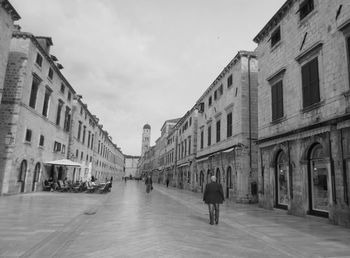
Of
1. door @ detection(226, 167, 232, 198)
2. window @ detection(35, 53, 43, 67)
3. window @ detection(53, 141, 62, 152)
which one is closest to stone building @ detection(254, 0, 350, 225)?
door @ detection(226, 167, 232, 198)

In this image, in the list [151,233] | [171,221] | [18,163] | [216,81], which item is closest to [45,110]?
[18,163]

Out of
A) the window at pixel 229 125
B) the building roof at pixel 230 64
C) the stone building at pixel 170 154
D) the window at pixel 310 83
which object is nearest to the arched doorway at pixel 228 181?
the window at pixel 229 125

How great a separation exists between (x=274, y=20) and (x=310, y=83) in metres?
5.35

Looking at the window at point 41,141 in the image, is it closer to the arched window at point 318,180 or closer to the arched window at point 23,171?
the arched window at point 23,171

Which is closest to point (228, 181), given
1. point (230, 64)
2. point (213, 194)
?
point (230, 64)

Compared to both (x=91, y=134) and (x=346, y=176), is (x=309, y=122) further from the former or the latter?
(x=91, y=134)

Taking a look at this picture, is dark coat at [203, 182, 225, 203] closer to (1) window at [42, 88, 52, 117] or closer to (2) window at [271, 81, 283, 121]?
(2) window at [271, 81, 283, 121]

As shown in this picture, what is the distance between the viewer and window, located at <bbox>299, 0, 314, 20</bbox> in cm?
1255

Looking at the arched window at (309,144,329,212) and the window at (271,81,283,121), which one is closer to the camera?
the arched window at (309,144,329,212)

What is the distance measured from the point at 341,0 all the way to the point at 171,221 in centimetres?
1045

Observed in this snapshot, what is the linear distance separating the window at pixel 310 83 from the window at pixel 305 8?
245cm

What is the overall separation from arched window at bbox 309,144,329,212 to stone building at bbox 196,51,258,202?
23.1ft

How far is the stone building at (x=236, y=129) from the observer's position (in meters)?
19.0

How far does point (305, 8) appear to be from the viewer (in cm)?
1295
